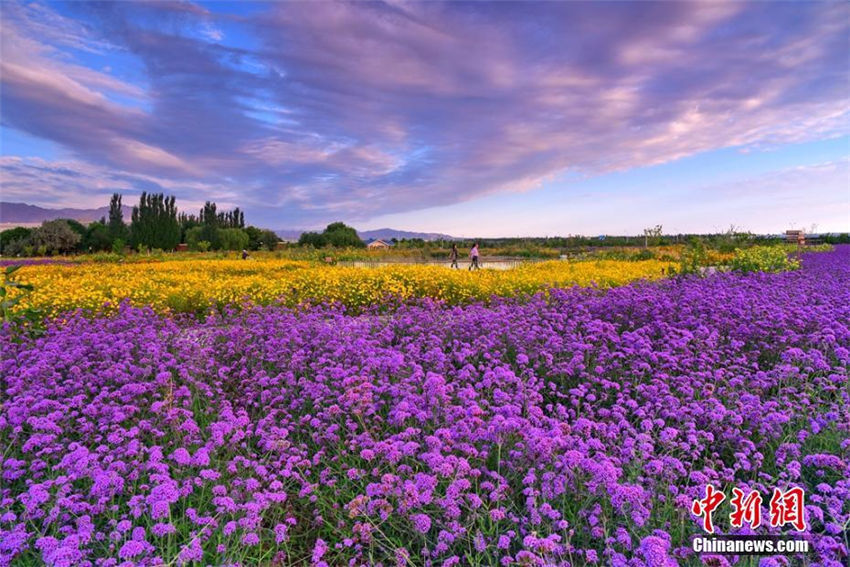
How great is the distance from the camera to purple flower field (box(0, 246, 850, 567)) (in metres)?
2.60

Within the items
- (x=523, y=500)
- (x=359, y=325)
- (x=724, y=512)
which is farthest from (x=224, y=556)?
(x=359, y=325)

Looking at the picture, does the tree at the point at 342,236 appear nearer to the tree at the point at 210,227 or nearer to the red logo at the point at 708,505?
the tree at the point at 210,227

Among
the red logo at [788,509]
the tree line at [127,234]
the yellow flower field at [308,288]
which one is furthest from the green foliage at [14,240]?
the red logo at [788,509]

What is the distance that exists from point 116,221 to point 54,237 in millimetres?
12995

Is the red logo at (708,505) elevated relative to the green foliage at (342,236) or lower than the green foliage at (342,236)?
lower

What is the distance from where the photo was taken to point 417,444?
297cm

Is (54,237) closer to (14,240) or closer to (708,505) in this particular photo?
(14,240)

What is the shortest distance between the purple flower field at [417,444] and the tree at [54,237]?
45.8 metres

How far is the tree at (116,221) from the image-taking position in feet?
179

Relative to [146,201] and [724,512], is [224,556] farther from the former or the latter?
[146,201]

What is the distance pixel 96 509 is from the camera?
2721mm

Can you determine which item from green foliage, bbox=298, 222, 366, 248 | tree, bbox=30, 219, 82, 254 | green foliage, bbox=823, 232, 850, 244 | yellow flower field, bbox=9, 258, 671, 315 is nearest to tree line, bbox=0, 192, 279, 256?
tree, bbox=30, 219, 82, 254

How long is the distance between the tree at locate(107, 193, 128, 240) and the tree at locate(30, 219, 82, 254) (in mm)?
5526

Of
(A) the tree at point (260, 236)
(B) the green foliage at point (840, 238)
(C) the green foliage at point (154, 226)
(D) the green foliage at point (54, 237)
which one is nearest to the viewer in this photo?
(B) the green foliage at point (840, 238)
